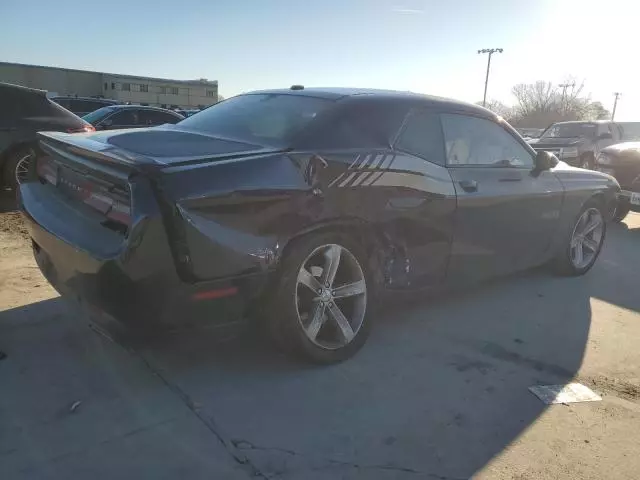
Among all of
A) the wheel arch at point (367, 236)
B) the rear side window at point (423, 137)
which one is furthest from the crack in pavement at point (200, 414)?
the rear side window at point (423, 137)

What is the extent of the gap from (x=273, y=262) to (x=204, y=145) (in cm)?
79

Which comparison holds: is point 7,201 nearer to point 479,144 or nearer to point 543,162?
point 479,144

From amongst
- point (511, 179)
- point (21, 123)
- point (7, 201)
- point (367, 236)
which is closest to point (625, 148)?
point (511, 179)

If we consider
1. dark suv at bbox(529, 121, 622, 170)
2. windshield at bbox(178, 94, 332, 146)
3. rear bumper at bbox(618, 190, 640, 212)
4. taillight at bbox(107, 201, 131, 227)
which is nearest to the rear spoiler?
taillight at bbox(107, 201, 131, 227)

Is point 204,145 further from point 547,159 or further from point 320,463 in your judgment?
point 547,159

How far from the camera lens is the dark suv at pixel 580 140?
49.2ft

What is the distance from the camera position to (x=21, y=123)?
24.6ft

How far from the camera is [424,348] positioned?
3588 millimetres

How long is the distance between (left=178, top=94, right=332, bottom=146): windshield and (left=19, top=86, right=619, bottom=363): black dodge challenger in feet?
0.05

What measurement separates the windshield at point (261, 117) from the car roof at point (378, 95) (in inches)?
3.2

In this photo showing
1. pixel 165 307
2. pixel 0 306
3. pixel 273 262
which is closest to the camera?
pixel 165 307

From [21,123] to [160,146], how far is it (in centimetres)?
564

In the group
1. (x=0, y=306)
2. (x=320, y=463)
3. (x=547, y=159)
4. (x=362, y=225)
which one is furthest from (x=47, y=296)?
(x=547, y=159)

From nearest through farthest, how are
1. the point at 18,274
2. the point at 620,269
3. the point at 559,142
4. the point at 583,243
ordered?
the point at 18,274 → the point at 583,243 → the point at 620,269 → the point at 559,142
